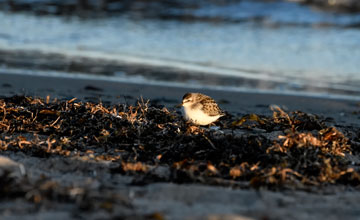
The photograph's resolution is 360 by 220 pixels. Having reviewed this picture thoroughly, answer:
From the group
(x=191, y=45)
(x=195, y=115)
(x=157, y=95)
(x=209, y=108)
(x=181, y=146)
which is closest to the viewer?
(x=181, y=146)

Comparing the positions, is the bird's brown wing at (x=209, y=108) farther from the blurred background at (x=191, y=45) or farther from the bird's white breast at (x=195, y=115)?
the blurred background at (x=191, y=45)

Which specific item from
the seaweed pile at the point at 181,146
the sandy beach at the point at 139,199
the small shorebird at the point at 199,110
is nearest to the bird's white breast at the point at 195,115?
the small shorebird at the point at 199,110

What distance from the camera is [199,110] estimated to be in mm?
4707

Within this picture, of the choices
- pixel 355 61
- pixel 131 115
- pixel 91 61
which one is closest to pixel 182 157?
pixel 131 115

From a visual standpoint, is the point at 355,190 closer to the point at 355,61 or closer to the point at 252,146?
the point at 252,146

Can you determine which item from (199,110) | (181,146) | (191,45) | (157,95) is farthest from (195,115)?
(191,45)

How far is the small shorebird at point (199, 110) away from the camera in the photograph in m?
4.69

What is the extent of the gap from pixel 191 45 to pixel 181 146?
8086 mm

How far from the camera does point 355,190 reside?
3338 mm

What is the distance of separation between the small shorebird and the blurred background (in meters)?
3.05

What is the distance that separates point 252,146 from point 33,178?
1.66 meters

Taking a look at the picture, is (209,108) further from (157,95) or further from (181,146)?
(157,95)

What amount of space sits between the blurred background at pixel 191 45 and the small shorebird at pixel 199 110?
120 inches

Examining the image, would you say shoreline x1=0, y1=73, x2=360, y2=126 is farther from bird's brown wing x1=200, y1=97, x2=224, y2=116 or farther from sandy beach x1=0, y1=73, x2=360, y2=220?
sandy beach x1=0, y1=73, x2=360, y2=220
